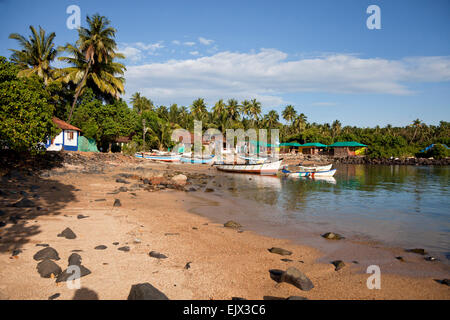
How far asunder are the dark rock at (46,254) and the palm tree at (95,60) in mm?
35663

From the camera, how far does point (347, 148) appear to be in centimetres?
8125

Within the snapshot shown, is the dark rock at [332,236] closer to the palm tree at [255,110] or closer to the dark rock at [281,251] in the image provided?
the dark rock at [281,251]

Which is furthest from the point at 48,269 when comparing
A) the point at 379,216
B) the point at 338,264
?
the point at 379,216

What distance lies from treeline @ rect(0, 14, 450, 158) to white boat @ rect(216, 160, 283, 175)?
54.9 feet

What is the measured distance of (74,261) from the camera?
5555mm

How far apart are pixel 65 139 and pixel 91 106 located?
24.3 ft

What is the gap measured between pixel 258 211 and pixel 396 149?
79.7 metres

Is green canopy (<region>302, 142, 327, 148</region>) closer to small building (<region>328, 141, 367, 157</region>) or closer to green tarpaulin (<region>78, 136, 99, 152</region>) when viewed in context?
small building (<region>328, 141, 367, 157</region>)

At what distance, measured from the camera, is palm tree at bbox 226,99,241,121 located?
254 ft

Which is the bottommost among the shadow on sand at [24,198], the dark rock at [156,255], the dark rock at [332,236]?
the dark rock at [332,236]

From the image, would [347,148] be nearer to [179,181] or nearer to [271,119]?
[271,119]

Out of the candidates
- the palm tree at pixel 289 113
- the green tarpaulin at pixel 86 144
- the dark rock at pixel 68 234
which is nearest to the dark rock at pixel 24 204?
the dark rock at pixel 68 234

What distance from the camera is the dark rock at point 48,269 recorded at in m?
4.98

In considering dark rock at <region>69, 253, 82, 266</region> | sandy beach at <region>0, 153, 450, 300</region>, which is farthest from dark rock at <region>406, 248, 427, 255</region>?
dark rock at <region>69, 253, 82, 266</region>
